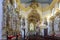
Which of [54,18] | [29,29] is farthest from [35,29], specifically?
[54,18]

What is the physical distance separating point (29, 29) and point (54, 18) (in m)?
1.12

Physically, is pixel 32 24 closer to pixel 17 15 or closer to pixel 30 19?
pixel 30 19

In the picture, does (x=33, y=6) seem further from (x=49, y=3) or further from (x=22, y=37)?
(x=22, y=37)

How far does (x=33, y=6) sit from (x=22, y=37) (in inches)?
53.9

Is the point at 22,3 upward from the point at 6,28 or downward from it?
upward

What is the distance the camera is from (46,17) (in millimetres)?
7465

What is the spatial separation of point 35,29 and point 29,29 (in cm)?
24

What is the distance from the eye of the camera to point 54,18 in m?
7.49

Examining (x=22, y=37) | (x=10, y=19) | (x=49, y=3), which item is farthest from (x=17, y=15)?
(x=49, y=3)

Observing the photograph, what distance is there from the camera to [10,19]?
7.27 meters

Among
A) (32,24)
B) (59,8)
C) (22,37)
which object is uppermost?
(59,8)

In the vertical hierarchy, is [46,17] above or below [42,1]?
below

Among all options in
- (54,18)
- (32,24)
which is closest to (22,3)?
(32,24)

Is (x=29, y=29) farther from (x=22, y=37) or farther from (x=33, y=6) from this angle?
(x=33, y=6)
